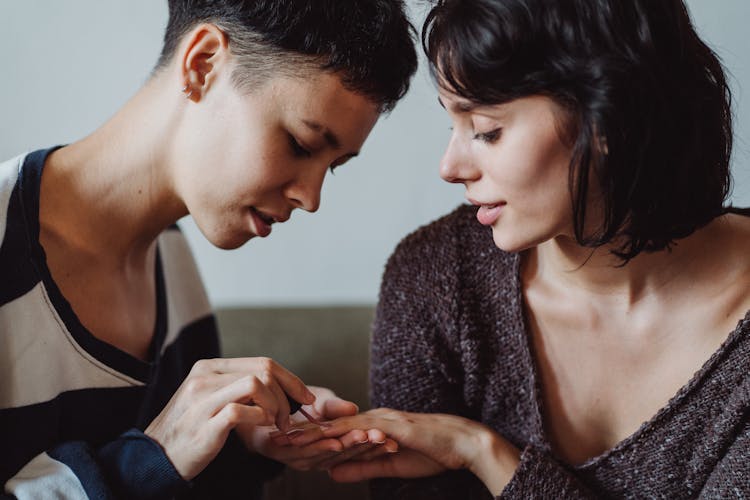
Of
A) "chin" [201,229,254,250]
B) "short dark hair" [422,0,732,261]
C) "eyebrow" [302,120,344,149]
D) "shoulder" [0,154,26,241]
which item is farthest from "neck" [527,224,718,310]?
"shoulder" [0,154,26,241]

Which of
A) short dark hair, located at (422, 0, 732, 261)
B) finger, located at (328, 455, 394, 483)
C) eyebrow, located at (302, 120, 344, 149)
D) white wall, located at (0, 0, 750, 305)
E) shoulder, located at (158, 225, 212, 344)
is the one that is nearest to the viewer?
Answer: short dark hair, located at (422, 0, 732, 261)

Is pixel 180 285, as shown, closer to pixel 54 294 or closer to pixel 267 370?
pixel 54 294

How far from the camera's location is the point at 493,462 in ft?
3.63

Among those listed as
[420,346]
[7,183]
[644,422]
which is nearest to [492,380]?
[420,346]

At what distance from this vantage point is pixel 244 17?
1.00 metres

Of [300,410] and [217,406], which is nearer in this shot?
[217,406]

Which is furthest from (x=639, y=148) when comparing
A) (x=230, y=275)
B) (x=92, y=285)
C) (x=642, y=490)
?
(x=230, y=275)

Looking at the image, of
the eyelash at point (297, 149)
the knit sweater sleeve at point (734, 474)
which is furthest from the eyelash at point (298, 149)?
the knit sweater sleeve at point (734, 474)

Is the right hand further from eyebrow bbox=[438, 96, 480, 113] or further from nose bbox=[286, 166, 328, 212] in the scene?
eyebrow bbox=[438, 96, 480, 113]

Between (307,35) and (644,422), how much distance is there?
0.69 meters

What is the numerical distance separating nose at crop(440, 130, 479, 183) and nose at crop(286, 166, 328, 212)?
0.17m

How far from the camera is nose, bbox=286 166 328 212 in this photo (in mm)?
1056

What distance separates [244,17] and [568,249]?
55 cm

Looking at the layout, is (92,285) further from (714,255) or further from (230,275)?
(714,255)
